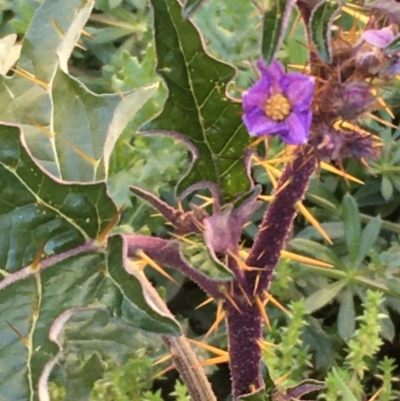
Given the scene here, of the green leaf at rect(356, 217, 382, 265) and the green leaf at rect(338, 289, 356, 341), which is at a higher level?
the green leaf at rect(356, 217, 382, 265)

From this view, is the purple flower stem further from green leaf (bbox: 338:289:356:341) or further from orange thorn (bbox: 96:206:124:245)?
green leaf (bbox: 338:289:356:341)

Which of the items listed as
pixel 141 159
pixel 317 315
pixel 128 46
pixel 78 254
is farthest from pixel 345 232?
pixel 78 254

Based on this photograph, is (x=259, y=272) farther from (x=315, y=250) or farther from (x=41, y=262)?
(x=315, y=250)

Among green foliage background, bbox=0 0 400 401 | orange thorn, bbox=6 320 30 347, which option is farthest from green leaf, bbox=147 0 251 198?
orange thorn, bbox=6 320 30 347

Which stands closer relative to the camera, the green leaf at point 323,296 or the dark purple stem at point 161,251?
the dark purple stem at point 161,251

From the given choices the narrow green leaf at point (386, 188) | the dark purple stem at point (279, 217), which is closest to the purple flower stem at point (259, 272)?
the dark purple stem at point (279, 217)

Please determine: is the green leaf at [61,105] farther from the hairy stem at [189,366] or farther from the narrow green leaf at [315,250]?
the narrow green leaf at [315,250]
